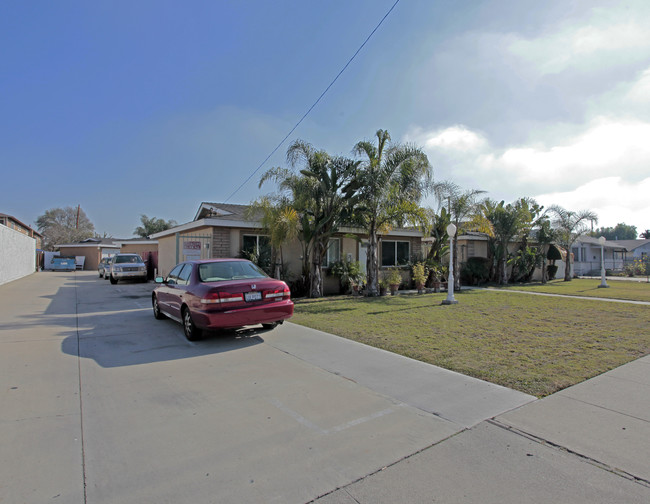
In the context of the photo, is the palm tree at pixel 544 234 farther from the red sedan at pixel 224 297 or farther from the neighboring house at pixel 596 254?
the red sedan at pixel 224 297

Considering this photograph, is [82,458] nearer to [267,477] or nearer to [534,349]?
[267,477]

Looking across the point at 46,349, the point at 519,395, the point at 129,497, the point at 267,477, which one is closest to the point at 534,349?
the point at 519,395

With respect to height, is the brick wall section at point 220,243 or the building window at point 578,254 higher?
the brick wall section at point 220,243

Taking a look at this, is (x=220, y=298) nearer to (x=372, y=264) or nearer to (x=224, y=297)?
(x=224, y=297)

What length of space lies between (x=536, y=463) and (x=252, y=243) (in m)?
12.0

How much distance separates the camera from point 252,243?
45.5 ft

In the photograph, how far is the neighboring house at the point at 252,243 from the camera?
1314cm

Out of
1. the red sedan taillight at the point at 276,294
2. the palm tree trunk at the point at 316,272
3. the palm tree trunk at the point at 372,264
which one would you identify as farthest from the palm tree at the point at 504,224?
the red sedan taillight at the point at 276,294

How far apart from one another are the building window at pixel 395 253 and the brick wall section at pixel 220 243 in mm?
7342

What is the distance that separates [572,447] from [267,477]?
2.47 meters

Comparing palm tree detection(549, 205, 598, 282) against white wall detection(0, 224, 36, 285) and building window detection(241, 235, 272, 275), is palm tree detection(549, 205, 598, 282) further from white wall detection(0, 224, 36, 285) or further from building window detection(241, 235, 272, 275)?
white wall detection(0, 224, 36, 285)

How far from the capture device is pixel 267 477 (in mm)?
2670

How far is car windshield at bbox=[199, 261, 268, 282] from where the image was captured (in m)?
6.93

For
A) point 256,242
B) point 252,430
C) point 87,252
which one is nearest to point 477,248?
point 256,242
